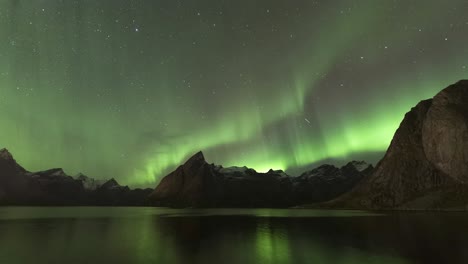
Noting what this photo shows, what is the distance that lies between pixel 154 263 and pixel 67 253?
10613 mm

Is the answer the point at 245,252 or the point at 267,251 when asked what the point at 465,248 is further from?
the point at 245,252

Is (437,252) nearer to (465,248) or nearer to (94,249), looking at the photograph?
(465,248)

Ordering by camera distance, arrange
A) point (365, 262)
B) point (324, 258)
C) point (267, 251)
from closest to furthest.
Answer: point (365, 262), point (324, 258), point (267, 251)

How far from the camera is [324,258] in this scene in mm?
26516

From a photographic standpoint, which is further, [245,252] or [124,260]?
[245,252]

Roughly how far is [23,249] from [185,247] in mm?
16141

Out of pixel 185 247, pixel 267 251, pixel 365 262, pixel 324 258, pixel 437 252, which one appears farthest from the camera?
pixel 185 247

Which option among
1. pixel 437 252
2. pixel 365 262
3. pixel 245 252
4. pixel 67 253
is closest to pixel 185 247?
pixel 245 252

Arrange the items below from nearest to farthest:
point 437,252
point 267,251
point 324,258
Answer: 1. point 324,258
2. point 437,252
3. point 267,251

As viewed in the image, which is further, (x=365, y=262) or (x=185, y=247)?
(x=185, y=247)

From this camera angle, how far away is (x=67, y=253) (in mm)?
29594

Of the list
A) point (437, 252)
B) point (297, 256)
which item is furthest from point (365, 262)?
Answer: point (437, 252)

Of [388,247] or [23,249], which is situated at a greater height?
[23,249]

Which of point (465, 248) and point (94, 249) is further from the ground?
point (94, 249)
